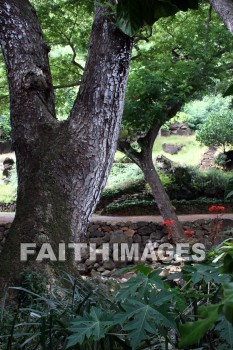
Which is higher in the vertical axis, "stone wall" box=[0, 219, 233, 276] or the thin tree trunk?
the thin tree trunk

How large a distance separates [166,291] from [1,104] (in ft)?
29.5

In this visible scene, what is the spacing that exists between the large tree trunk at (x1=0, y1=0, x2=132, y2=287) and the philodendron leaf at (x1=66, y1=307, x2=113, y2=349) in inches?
72.3

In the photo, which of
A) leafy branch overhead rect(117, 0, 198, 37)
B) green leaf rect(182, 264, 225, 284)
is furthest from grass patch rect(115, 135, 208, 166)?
green leaf rect(182, 264, 225, 284)

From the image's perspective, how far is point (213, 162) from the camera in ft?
45.0

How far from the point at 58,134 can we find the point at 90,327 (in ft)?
7.52

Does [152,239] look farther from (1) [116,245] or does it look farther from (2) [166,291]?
(2) [166,291]

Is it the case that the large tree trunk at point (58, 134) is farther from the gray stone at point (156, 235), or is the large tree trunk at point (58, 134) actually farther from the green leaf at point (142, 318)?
the gray stone at point (156, 235)

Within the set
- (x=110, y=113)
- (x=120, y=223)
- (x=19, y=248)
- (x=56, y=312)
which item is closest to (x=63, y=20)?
(x=120, y=223)

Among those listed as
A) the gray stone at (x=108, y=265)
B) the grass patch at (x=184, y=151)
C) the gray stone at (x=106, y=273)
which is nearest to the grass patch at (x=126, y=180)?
A: the grass patch at (x=184, y=151)

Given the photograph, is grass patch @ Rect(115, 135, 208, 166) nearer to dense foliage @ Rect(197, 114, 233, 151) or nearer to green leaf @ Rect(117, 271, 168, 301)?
dense foliage @ Rect(197, 114, 233, 151)

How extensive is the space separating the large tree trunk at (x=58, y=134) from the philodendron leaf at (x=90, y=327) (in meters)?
1.84

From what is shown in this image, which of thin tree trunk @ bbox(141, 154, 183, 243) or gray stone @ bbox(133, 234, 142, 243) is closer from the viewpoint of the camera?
thin tree trunk @ bbox(141, 154, 183, 243)

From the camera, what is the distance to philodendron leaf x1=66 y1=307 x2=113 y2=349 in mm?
930

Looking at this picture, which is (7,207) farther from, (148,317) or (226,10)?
(148,317)
